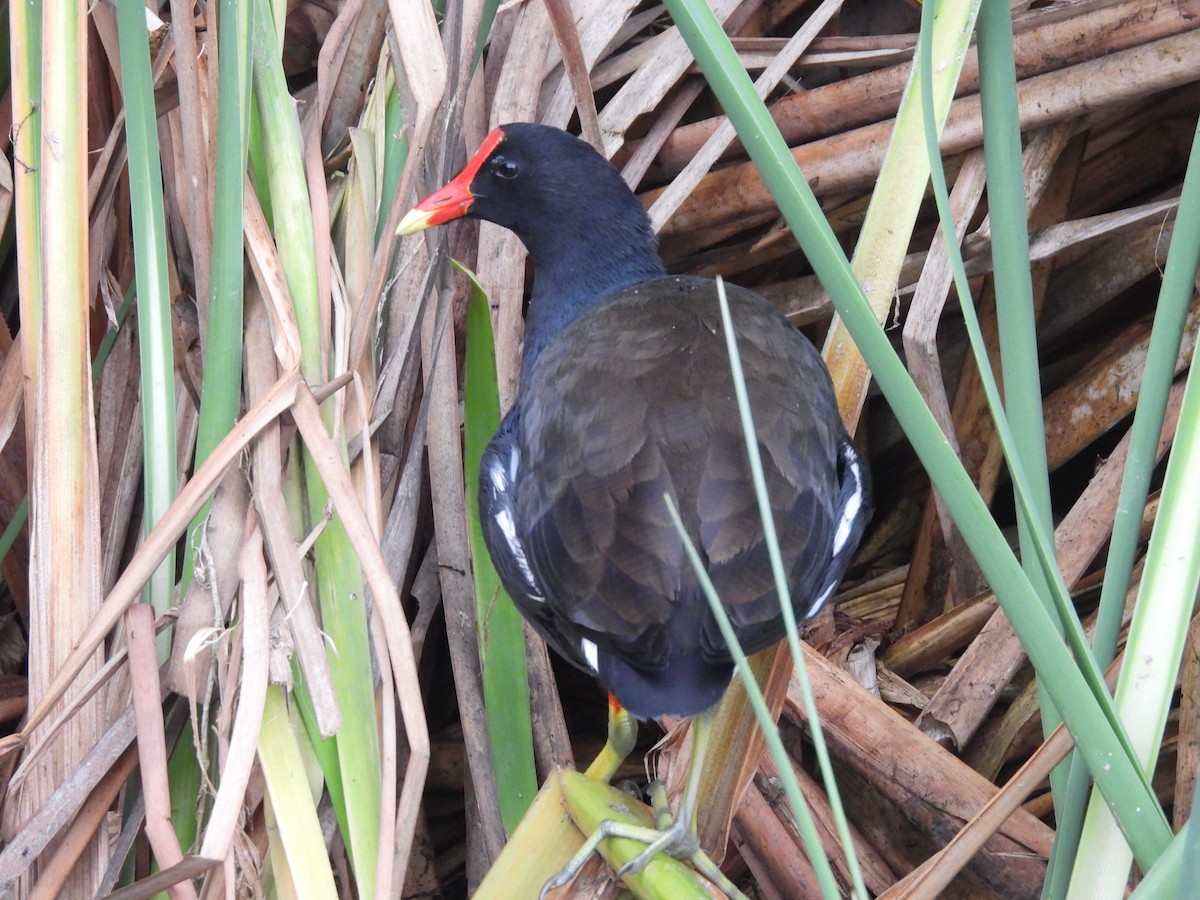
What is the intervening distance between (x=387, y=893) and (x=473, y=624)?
1.93ft

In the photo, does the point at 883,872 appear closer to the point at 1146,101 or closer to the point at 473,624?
the point at 473,624

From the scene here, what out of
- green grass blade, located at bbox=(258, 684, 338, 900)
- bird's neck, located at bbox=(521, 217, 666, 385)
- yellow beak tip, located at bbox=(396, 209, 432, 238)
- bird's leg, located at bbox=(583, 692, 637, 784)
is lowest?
bird's leg, located at bbox=(583, 692, 637, 784)

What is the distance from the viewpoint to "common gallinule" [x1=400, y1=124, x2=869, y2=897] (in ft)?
4.02

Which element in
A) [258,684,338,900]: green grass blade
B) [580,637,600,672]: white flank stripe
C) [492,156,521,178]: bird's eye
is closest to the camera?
[258,684,338,900]: green grass blade

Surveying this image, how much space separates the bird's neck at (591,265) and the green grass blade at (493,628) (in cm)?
34

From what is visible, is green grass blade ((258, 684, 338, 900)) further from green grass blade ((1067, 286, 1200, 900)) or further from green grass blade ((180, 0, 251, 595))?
green grass blade ((1067, 286, 1200, 900))

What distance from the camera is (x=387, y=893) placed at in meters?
1.13

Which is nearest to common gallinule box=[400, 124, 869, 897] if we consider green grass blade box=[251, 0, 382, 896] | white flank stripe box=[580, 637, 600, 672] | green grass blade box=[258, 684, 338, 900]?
white flank stripe box=[580, 637, 600, 672]

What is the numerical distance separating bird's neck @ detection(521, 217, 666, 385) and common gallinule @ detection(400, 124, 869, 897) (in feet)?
0.75

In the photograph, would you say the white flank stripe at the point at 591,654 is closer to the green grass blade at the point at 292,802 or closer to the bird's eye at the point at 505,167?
the green grass blade at the point at 292,802

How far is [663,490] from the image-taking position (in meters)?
1.26

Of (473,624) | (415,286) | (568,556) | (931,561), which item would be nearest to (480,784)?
(473,624)

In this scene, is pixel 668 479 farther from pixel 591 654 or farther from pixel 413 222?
pixel 413 222

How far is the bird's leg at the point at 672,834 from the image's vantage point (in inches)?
49.0
